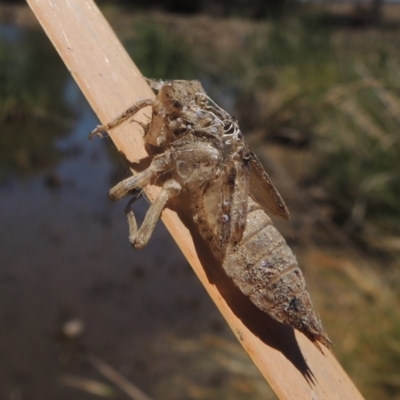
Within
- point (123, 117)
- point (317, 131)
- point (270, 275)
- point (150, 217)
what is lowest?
point (317, 131)

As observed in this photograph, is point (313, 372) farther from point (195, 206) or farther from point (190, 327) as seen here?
point (190, 327)

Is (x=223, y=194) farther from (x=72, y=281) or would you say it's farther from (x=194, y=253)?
(x=72, y=281)

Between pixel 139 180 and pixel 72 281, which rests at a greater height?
pixel 139 180

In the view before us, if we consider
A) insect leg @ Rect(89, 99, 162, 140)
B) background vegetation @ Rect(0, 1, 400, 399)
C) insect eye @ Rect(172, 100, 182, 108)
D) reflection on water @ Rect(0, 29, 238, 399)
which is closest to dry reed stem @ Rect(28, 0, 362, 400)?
insect leg @ Rect(89, 99, 162, 140)

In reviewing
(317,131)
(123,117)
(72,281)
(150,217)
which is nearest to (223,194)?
(150,217)

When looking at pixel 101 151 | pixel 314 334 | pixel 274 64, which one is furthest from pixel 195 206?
pixel 274 64

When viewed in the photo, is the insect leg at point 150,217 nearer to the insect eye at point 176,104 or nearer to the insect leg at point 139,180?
the insect leg at point 139,180

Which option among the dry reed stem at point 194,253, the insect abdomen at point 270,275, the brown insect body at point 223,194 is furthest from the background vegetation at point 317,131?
the dry reed stem at point 194,253
